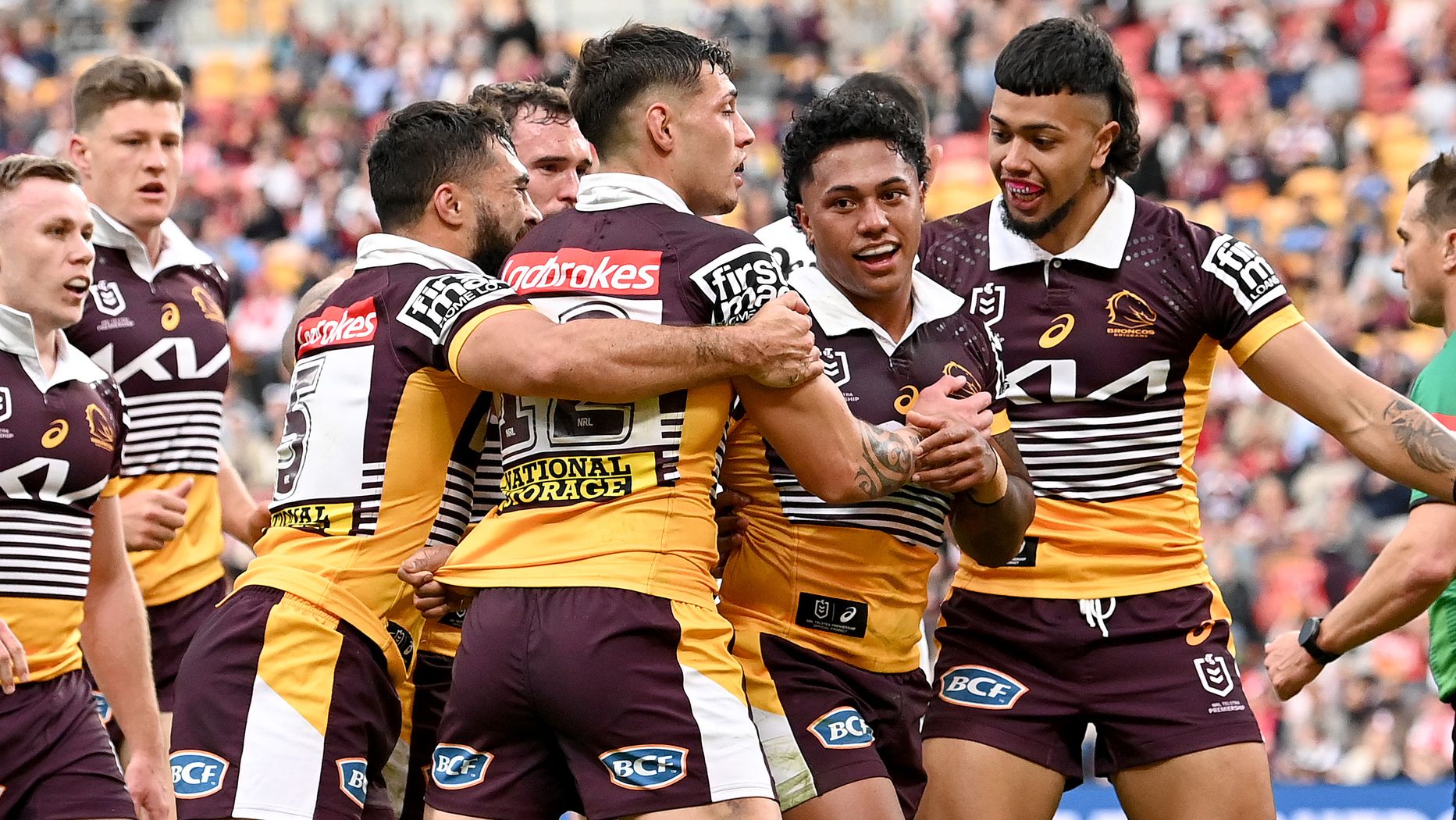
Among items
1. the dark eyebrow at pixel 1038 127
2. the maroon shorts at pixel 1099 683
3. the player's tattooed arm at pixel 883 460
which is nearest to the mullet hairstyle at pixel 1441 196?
the dark eyebrow at pixel 1038 127

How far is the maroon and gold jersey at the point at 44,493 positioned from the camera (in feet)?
19.6

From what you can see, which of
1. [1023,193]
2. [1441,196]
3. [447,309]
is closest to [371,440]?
[447,309]

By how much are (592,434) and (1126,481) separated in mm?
2003

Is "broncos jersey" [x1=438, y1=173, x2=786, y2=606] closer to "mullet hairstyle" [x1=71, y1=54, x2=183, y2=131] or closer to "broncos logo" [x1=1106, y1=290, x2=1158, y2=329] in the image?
"broncos logo" [x1=1106, y1=290, x2=1158, y2=329]

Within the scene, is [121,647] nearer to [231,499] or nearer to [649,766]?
[231,499]

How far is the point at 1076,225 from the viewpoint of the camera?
5949 mm

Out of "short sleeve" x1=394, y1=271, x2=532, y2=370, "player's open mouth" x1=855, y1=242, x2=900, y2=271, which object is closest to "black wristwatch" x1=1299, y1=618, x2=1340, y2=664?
"player's open mouth" x1=855, y1=242, x2=900, y2=271

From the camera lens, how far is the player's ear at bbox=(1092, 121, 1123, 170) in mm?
5902

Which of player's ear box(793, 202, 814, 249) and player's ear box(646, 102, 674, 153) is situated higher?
player's ear box(646, 102, 674, 153)

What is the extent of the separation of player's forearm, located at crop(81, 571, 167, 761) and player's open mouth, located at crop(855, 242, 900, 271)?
9.80ft

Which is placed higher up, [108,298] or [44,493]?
[108,298]

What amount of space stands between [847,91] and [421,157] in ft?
4.47

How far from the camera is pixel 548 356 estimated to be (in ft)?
14.9

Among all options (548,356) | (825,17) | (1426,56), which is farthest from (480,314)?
(825,17)
